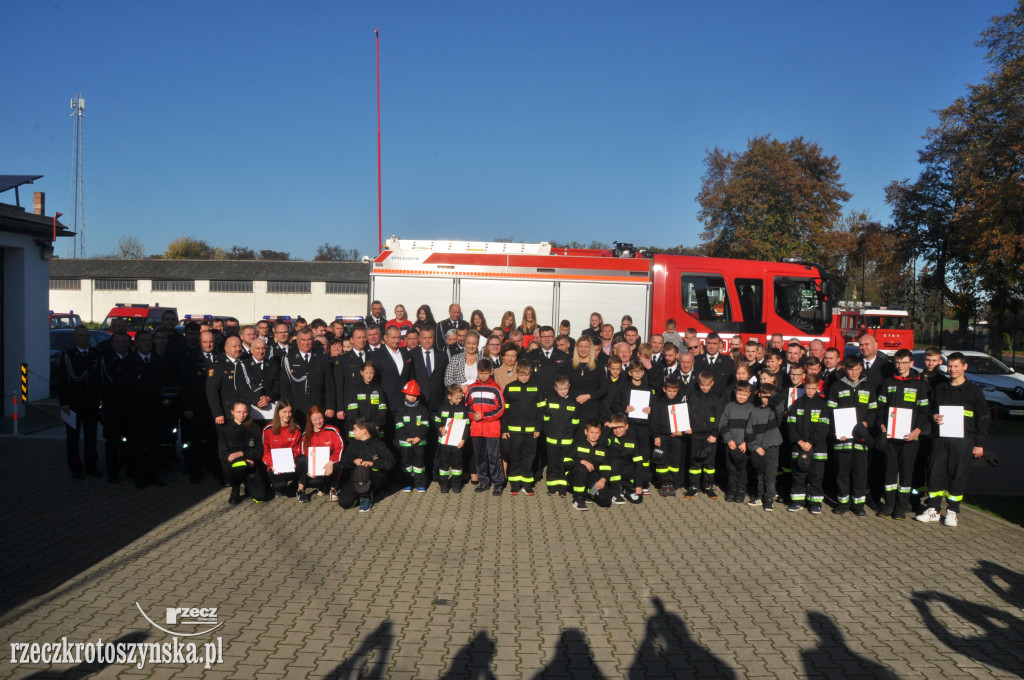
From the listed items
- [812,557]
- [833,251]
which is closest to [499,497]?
[812,557]

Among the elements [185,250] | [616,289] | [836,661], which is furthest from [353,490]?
[185,250]

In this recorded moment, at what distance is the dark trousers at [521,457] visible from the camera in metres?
8.84

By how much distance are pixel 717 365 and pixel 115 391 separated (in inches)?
313

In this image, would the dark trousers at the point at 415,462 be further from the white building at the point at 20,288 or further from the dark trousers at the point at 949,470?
the white building at the point at 20,288

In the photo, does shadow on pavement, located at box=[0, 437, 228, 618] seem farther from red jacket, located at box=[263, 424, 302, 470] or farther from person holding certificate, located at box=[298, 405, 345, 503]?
Result: person holding certificate, located at box=[298, 405, 345, 503]

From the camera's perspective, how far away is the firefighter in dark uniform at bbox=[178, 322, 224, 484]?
29.8 ft

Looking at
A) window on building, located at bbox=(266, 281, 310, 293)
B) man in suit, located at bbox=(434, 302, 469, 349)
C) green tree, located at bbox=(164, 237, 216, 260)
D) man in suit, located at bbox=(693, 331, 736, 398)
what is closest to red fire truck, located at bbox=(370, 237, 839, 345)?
man in suit, located at bbox=(434, 302, 469, 349)

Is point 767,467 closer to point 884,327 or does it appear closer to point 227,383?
point 227,383

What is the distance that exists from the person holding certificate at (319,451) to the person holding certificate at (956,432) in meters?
6.93

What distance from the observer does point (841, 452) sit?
8.38 meters

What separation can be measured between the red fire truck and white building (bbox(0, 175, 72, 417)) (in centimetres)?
760

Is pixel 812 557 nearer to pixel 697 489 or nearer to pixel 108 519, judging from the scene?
pixel 697 489

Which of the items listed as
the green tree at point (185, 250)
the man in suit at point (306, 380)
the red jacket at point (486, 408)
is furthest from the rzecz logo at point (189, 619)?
the green tree at point (185, 250)

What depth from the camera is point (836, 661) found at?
15.7 ft
